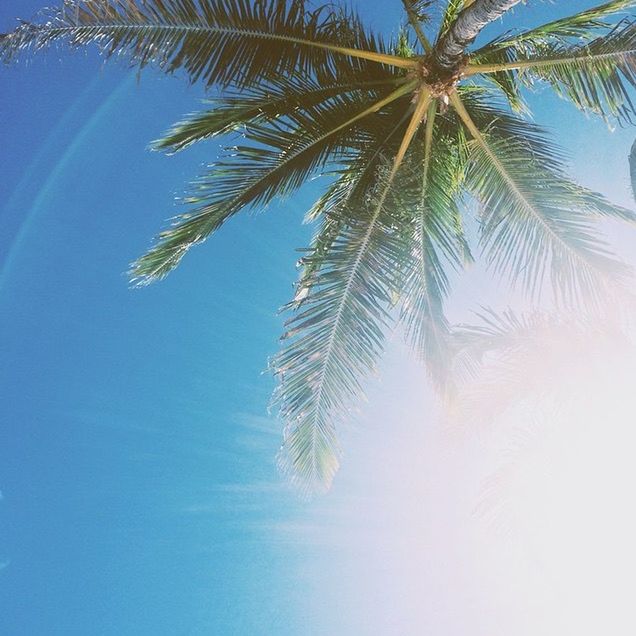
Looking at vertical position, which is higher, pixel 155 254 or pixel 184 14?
pixel 184 14

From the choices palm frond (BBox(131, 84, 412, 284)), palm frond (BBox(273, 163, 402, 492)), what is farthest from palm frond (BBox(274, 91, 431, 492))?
palm frond (BBox(131, 84, 412, 284))

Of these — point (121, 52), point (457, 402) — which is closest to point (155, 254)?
point (121, 52)

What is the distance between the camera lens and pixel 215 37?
636 centimetres

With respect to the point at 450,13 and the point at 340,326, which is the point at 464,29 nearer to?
the point at 450,13

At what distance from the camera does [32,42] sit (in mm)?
5750

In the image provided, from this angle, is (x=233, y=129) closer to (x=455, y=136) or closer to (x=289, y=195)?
(x=289, y=195)

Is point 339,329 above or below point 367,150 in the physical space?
below

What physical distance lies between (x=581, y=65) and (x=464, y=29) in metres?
1.62

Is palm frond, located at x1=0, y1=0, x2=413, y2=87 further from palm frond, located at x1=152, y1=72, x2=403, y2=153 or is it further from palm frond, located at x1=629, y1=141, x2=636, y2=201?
palm frond, located at x1=629, y1=141, x2=636, y2=201

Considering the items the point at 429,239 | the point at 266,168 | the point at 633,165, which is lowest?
the point at 633,165

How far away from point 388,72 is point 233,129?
5.96 ft

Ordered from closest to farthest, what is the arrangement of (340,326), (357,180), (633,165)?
(633,165) → (340,326) → (357,180)

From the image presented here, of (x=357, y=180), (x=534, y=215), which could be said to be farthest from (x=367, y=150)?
(x=534, y=215)

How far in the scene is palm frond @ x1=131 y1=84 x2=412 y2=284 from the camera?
22.9 feet
